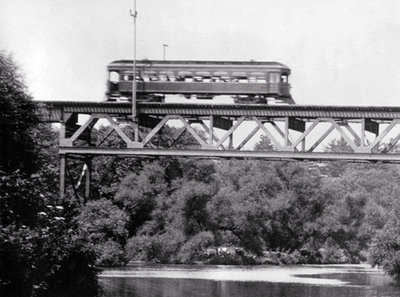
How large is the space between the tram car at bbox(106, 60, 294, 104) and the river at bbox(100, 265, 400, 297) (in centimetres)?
871

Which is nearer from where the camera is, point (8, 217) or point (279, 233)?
point (8, 217)

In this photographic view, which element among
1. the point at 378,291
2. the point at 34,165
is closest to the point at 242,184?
the point at 378,291

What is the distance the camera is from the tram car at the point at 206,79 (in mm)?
40250

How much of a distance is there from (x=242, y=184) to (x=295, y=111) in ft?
75.3

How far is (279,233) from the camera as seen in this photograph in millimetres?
61094

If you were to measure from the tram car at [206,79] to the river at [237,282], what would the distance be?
871cm

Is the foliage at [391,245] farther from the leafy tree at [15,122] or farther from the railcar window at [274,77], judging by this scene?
the leafy tree at [15,122]

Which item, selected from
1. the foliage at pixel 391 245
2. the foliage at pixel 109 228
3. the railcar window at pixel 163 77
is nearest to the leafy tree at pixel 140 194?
the foliage at pixel 109 228

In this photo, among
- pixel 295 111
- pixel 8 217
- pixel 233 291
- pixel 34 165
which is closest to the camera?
pixel 8 217

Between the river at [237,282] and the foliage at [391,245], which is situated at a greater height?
the foliage at [391,245]

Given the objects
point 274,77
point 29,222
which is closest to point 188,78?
point 274,77

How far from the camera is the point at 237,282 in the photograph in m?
39.3

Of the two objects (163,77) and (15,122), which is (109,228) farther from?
(15,122)

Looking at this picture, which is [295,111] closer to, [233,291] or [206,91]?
[206,91]
